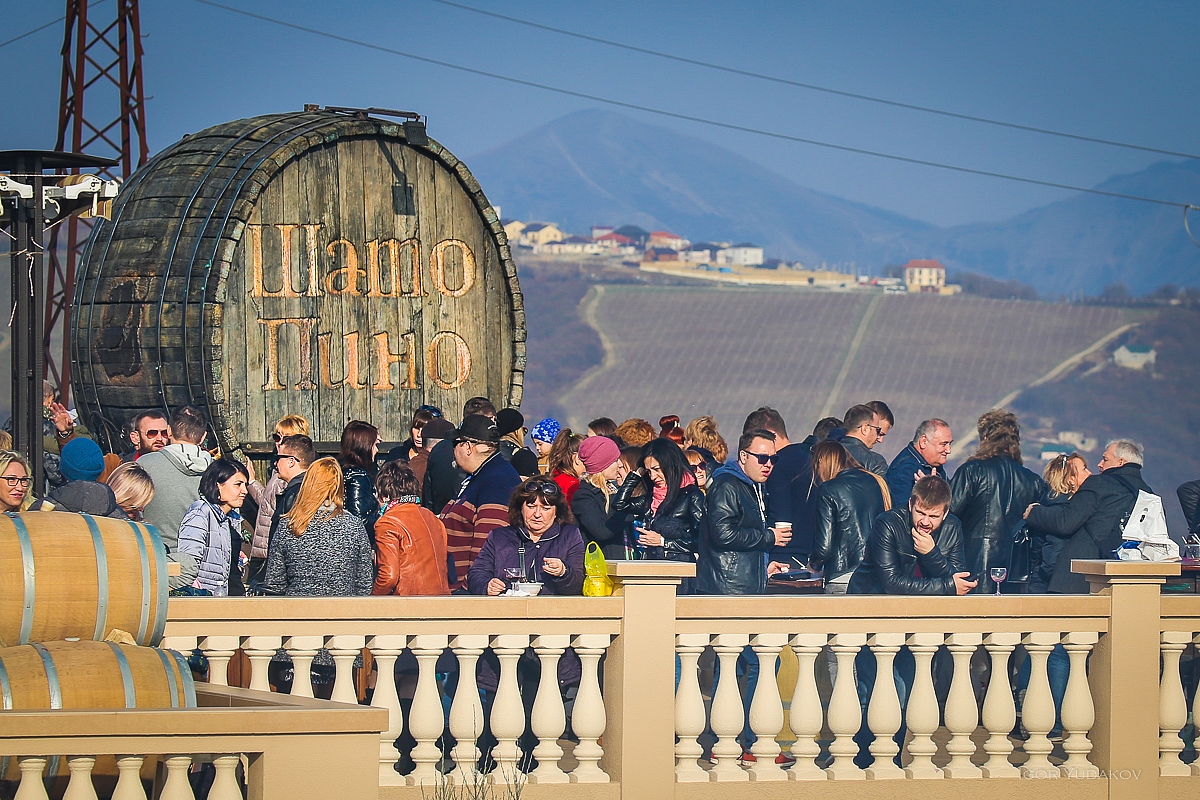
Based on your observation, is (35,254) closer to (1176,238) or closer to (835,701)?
(835,701)

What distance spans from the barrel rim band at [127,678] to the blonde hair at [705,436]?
506 cm

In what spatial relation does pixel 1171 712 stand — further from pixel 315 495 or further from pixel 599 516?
pixel 315 495

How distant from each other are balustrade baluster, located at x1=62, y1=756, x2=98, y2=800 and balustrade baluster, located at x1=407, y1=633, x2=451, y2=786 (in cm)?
148

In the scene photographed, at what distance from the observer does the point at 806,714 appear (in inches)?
231

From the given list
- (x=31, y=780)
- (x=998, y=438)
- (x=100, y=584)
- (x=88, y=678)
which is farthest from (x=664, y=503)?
(x=31, y=780)

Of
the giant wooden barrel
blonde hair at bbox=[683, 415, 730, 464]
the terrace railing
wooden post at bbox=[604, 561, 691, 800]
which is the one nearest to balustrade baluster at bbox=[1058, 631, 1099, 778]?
the terrace railing

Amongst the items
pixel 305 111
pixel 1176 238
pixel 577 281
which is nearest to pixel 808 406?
pixel 577 281

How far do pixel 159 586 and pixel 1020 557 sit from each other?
503cm

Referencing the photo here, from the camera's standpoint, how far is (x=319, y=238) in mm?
11695

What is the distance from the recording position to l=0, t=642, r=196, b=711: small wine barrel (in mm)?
4492

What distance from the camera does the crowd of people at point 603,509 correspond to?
6621 millimetres

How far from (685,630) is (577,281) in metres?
154

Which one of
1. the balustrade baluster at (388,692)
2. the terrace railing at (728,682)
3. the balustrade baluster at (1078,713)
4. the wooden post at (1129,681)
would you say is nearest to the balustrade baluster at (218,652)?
the terrace railing at (728,682)

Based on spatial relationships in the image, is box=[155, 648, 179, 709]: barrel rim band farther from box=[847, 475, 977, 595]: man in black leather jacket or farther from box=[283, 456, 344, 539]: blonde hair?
Answer: box=[847, 475, 977, 595]: man in black leather jacket
